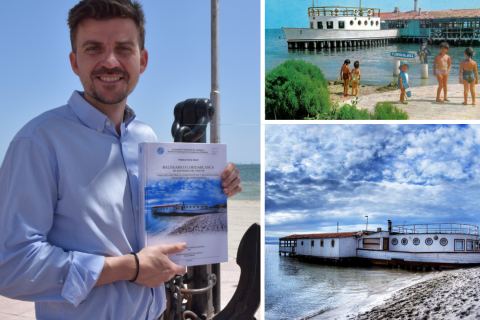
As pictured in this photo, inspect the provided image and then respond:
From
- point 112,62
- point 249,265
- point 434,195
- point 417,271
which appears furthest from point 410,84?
point 112,62

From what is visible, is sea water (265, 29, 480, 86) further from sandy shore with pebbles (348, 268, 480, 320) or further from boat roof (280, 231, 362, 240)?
sandy shore with pebbles (348, 268, 480, 320)

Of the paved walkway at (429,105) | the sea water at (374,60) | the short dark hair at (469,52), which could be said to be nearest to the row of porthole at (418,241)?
the paved walkway at (429,105)

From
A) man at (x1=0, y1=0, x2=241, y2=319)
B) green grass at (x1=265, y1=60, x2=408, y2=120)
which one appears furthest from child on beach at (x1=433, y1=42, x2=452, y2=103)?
man at (x1=0, y1=0, x2=241, y2=319)

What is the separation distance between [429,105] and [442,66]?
0.82 feet

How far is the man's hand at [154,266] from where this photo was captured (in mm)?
1074

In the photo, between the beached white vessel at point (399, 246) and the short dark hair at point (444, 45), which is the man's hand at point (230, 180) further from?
the short dark hair at point (444, 45)

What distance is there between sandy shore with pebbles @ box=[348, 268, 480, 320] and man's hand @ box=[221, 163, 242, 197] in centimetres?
140

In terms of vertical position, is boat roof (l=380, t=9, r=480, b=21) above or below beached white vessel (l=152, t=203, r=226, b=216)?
above

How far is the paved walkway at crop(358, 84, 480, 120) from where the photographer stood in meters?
2.64

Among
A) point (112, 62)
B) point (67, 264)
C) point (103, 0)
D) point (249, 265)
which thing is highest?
point (103, 0)

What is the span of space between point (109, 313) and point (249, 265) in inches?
27.1

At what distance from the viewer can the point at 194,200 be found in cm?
129

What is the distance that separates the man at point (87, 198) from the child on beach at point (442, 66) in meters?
2.00

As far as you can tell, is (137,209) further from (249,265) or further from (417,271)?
(417,271)
